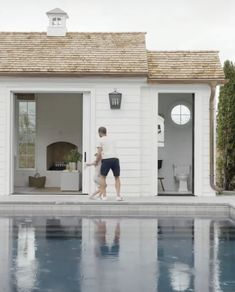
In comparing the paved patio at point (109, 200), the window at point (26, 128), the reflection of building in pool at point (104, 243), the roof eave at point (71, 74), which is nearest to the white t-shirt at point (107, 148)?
the paved patio at point (109, 200)

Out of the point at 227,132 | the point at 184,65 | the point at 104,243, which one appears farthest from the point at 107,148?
the point at 227,132

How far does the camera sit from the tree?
52.6ft

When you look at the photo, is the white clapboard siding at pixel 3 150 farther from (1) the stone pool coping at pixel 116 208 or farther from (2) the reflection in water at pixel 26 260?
(2) the reflection in water at pixel 26 260

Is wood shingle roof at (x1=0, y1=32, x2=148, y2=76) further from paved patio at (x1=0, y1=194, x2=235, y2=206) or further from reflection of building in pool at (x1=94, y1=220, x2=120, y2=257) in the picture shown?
reflection of building in pool at (x1=94, y1=220, x2=120, y2=257)

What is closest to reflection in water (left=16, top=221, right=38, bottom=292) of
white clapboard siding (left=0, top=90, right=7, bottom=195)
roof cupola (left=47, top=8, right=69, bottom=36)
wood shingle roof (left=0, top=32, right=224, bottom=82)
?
white clapboard siding (left=0, top=90, right=7, bottom=195)

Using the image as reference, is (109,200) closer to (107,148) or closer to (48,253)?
(107,148)

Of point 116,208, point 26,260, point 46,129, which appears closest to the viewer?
point 26,260

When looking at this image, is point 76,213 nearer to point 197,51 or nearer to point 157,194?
point 157,194

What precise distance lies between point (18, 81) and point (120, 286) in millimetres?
9049

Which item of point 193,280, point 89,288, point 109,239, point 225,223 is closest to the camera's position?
point 89,288

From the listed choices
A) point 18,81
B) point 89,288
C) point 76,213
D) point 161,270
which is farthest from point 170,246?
point 18,81

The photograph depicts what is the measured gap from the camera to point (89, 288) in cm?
520

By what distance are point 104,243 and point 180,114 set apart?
335 inches

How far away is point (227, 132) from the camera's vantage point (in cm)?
1609
